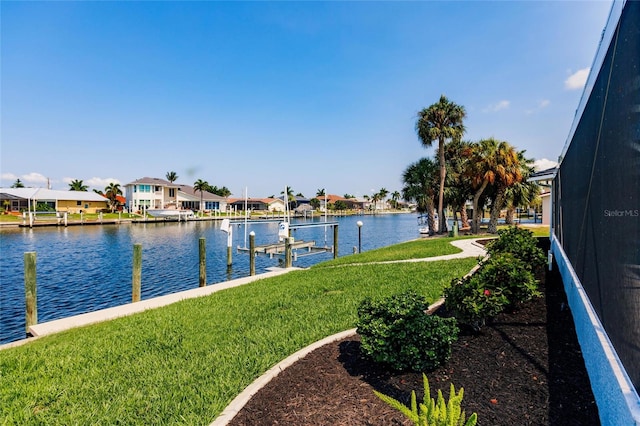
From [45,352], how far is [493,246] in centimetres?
884

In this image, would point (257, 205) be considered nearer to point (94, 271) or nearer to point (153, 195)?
→ point (153, 195)

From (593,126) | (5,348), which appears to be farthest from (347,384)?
(5,348)

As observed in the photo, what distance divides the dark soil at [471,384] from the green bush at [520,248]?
268cm

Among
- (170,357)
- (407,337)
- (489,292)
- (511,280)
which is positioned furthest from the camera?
(511,280)

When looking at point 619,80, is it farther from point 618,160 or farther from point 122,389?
point 122,389

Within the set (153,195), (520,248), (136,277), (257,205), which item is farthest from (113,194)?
(520,248)

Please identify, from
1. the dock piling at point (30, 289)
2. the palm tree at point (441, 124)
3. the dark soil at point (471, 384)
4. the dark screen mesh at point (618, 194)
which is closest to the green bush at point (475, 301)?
the dark soil at point (471, 384)

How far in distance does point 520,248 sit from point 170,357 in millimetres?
6948

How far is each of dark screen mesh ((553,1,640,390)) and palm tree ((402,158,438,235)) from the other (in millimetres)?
28697

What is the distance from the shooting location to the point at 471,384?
356 centimetres

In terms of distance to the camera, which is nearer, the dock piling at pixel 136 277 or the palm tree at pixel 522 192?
the dock piling at pixel 136 277

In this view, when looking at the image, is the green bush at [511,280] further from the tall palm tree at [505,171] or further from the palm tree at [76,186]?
the palm tree at [76,186]

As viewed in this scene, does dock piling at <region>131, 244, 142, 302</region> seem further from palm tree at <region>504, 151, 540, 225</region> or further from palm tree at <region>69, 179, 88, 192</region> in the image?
palm tree at <region>69, 179, 88, 192</region>

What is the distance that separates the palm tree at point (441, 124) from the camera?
1206 inches
